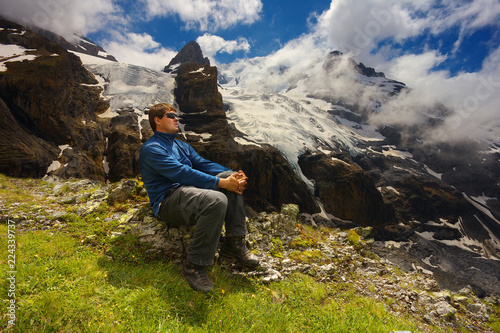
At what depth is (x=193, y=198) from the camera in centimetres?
351

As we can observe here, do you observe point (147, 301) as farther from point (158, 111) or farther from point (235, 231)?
point (158, 111)

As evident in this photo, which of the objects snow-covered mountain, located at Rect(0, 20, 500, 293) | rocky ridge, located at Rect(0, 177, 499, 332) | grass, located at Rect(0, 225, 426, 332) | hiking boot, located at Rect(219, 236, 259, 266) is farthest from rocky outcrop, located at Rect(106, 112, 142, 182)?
hiking boot, located at Rect(219, 236, 259, 266)

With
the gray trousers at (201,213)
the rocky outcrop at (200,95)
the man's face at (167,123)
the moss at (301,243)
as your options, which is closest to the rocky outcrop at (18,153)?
the man's face at (167,123)

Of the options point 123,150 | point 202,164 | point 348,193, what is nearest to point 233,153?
point 123,150

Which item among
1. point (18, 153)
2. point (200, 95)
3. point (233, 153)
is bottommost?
point (18, 153)

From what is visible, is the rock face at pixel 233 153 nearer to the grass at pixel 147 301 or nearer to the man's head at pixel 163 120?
the man's head at pixel 163 120

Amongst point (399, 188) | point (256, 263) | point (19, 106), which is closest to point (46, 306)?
point (256, 263)

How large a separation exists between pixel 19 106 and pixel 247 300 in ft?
203

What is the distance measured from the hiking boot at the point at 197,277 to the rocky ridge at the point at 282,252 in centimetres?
86

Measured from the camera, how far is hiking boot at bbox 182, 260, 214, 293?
3.31m

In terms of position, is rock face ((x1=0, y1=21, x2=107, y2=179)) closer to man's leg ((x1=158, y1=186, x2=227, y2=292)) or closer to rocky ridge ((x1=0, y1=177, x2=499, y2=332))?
rocky ridge ((x1=0, y1=177, x2=499, y2=332))

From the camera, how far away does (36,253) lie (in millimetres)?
3500

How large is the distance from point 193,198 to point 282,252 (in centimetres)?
425

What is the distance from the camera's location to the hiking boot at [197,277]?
10.9ft
